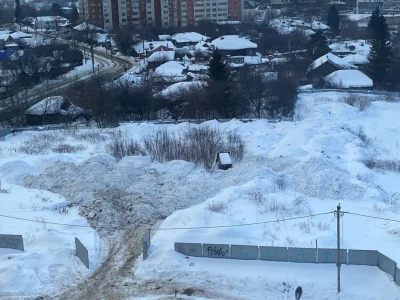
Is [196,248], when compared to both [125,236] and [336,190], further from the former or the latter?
[336,190]

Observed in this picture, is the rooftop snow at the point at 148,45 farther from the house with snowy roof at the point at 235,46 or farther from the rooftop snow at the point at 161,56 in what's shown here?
the rooftop snow at the point at 161,56

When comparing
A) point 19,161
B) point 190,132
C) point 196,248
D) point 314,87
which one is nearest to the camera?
point 196,248

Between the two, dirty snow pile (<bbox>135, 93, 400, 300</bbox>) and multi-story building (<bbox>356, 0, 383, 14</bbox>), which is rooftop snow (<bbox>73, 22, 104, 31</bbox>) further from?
dirty snow pile (<bbox>135, 93, 400, 300</bbox>)

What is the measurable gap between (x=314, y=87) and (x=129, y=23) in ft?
89.5

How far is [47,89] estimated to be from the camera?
28.0 meters

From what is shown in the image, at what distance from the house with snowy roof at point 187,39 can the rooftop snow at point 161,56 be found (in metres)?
7.93

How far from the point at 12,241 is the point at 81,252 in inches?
48.2

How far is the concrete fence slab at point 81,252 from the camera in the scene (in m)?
9.57

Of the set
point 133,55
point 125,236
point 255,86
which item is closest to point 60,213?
point 125,236

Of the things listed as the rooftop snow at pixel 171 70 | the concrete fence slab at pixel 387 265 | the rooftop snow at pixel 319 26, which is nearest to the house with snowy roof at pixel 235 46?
the rooftop snow at pixel 171 70

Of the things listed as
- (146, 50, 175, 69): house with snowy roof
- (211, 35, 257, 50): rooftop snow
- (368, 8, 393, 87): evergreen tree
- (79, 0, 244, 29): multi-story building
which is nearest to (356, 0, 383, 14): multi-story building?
(79, 0, 244, 29): multi-story building

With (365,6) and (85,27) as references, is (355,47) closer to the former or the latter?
(85,27)

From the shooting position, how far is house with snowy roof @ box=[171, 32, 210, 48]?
146ft

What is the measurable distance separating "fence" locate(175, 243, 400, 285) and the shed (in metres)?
4.69
